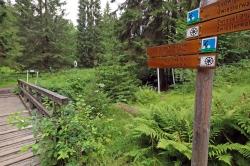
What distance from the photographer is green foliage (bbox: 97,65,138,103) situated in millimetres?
10875

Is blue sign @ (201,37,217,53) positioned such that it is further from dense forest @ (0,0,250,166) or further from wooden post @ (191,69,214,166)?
dense forest @ (0,0,250,166)

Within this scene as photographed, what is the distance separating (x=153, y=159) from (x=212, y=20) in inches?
102

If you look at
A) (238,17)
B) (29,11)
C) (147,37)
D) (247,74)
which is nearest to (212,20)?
(238,17)

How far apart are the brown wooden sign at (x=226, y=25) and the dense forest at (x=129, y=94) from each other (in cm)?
182

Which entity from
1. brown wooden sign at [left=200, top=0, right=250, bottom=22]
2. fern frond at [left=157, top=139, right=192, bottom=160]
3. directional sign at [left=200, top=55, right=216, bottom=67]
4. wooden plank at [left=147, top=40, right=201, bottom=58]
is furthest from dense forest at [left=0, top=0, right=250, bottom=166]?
brown wooden sign at [left=200, top=0, right=250, bottom=22]

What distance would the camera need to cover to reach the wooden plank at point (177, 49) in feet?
8.39

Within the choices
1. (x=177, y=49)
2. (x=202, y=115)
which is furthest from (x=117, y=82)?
(x=202, y=115)

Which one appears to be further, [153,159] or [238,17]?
[153,159]

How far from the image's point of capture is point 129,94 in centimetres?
1101

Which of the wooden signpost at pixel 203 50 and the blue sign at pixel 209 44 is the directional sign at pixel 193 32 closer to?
the wooden signpost at pixel 203 50

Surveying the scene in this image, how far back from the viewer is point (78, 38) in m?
35.8

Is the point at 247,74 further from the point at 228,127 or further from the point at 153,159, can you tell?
the point at 153,159

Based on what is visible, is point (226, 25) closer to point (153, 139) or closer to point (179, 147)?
point (179, 147)

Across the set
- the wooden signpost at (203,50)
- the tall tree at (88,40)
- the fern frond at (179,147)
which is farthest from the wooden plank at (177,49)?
the tall tree at (88,40)
